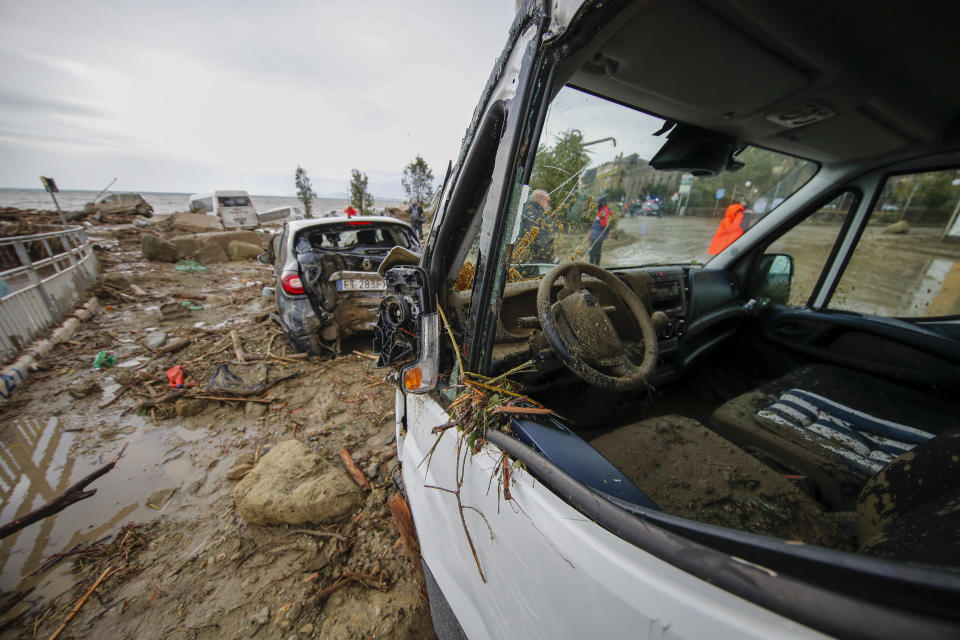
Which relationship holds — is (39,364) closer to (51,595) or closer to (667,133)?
(51,595)

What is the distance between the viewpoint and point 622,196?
2.21m

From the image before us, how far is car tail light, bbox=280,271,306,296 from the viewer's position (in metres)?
3.81

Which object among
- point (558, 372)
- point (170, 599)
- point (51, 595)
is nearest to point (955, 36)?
point (558, 372)

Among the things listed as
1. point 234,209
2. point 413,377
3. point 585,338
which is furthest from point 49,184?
point 585,338

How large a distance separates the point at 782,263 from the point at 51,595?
5719mm

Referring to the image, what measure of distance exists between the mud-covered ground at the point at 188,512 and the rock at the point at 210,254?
7.84 m

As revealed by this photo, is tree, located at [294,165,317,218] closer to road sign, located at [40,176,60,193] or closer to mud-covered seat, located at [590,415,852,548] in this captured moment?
road sign, located at [40,176,60,193]

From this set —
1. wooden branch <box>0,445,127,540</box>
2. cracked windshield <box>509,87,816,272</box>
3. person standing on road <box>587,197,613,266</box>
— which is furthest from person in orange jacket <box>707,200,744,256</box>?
wooden branch <box>0,445,127,540</box>

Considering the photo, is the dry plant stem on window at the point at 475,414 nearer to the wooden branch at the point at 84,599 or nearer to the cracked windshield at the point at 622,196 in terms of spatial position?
the cracked windshield at the point at 622,196

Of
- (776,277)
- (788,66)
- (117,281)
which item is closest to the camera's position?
(788,66)

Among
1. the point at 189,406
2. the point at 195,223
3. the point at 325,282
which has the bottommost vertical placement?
the point at 189,406

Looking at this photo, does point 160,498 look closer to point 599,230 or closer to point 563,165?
point 563,165

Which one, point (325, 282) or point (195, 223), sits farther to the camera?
point (195, 223)

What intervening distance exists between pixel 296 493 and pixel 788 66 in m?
3.59
